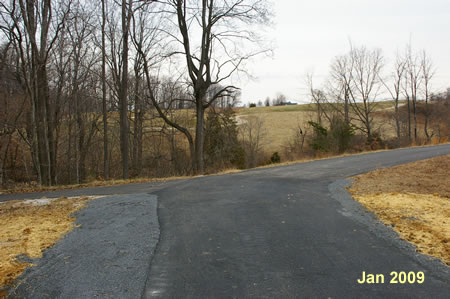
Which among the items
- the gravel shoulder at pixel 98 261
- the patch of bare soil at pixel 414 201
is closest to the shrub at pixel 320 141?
the patch of bare soil at pixel 414 201

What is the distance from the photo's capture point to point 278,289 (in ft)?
11.8

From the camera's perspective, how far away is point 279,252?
183 inches

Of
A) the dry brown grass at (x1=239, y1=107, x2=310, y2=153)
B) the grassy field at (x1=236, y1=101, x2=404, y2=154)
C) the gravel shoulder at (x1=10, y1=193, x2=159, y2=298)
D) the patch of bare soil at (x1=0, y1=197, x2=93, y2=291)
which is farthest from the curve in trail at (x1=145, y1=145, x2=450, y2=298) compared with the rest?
the dry brown grass at (x1=239, y1=107, x2=310, y2=153)

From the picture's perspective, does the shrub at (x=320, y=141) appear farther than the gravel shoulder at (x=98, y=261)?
Yes

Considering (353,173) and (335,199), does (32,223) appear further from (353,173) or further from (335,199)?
(353,173)

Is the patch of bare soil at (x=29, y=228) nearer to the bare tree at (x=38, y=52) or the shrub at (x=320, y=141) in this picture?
the bare tree at (x=38, y=52)

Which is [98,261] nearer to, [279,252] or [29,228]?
[279,252]

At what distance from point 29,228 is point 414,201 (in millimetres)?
7534

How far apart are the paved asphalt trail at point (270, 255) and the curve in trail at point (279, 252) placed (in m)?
0.01

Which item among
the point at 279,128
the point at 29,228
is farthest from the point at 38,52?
the point at 279,128

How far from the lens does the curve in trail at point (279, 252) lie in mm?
3609

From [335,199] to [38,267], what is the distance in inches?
234

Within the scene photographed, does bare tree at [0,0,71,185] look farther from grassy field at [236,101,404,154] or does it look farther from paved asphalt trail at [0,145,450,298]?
grassy field at [236,101,404,154]

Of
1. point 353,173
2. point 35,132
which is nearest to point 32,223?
point 353,173
